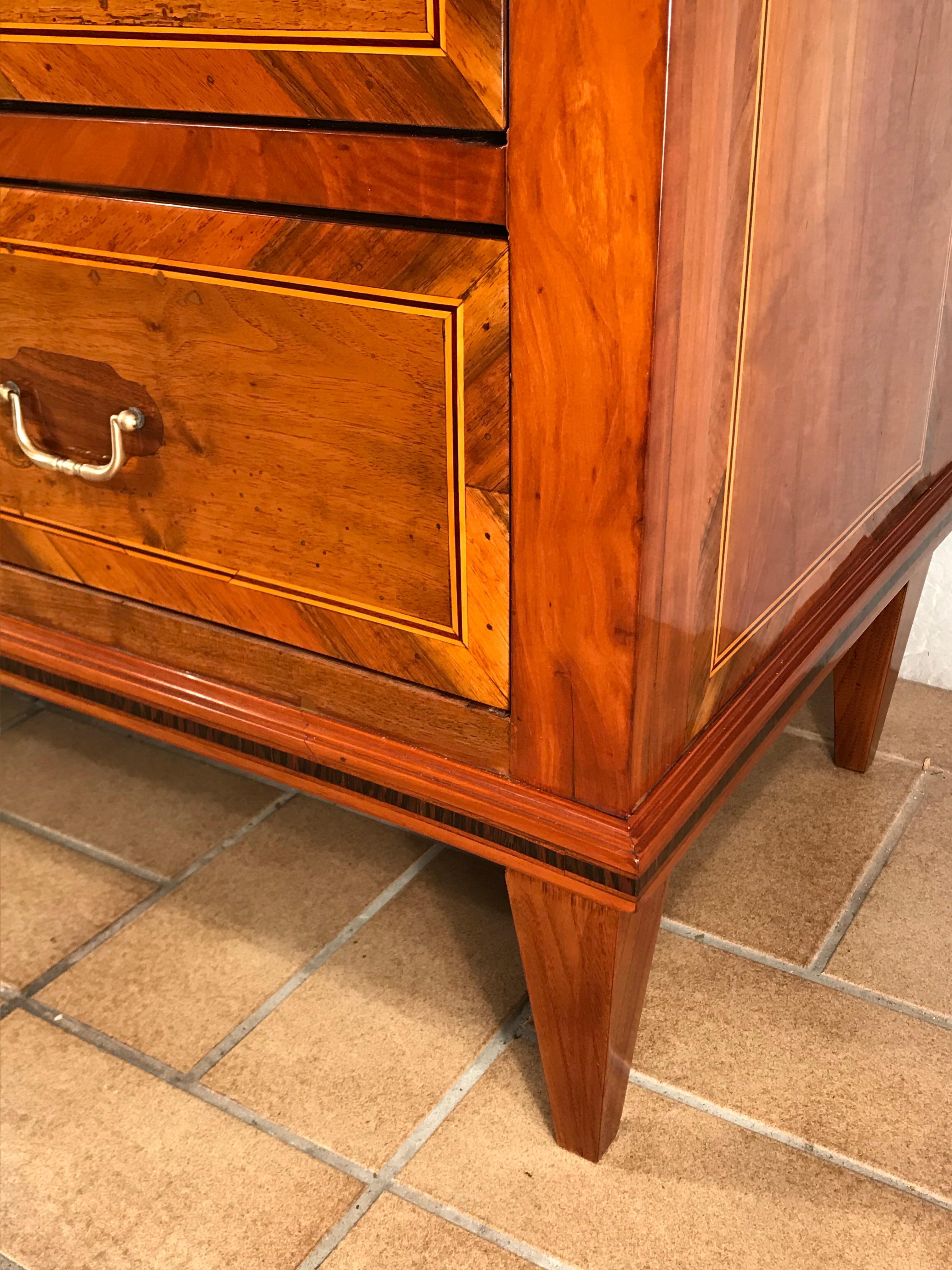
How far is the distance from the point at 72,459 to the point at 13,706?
638 mm

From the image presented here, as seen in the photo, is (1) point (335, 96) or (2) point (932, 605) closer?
(1) point (335, 96)

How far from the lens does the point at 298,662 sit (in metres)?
0.71

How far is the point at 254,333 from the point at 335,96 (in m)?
0.13

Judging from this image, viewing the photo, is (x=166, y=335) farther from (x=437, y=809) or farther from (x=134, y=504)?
(x=437, y=809)

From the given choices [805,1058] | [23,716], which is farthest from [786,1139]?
[23,716]

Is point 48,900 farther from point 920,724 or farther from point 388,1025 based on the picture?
point 920,724

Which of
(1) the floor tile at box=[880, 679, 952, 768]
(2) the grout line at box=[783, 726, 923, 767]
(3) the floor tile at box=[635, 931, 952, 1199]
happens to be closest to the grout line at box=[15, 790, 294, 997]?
(3) the floor tile at box=[635, 931, 952, 1199]

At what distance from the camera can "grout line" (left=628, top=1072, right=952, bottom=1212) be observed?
0.74 m

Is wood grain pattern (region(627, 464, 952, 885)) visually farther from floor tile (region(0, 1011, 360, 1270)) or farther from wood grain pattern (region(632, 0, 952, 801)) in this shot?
floor tile (region(0, 1011, 360, 1270))

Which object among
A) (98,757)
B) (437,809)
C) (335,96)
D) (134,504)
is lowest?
(98,757)

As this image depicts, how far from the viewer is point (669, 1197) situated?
743 mm

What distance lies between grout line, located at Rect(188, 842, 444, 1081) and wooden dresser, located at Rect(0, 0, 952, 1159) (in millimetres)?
235

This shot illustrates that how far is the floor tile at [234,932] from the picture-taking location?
89 centimetres

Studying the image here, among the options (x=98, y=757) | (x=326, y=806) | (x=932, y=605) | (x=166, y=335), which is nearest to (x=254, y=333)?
(x=166, y=335)
